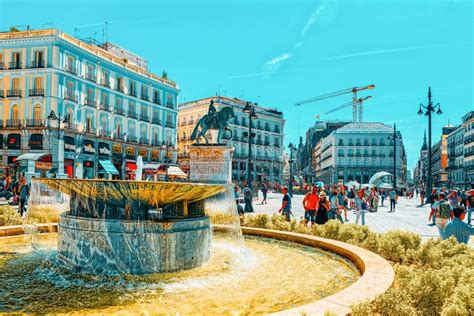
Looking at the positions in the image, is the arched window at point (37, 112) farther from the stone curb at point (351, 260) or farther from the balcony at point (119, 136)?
the stone curb at point (351, 260)

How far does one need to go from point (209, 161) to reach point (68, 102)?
23771mm

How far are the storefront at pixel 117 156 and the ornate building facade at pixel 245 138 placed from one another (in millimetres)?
18854

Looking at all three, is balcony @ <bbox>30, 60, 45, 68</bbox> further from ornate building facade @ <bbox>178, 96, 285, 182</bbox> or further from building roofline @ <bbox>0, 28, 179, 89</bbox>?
ornate building facade @ <bbox>178, 96, 285, 182</bbox>

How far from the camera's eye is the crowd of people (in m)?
13.6

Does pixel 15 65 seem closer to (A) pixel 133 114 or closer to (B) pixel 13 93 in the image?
(B) pixel 13 93

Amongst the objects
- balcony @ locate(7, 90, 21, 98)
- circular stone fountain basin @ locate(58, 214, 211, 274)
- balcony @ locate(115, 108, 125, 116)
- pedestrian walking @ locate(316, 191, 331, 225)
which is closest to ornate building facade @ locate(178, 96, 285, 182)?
balcony @ locate(115, 108, 125, 116)

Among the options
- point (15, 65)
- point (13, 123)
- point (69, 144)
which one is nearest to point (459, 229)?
point (69, 144)

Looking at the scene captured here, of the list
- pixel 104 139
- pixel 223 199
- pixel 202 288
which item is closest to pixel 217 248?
pixel 202 288

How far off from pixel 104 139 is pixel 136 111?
21.2 feet

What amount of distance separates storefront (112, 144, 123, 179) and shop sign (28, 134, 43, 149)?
328 inches

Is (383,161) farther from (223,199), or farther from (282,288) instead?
(282,288)

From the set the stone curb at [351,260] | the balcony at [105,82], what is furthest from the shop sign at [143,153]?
the stone curb at [351,260]

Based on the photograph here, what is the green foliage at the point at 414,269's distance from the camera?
133 inches

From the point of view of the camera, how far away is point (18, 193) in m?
19.0
